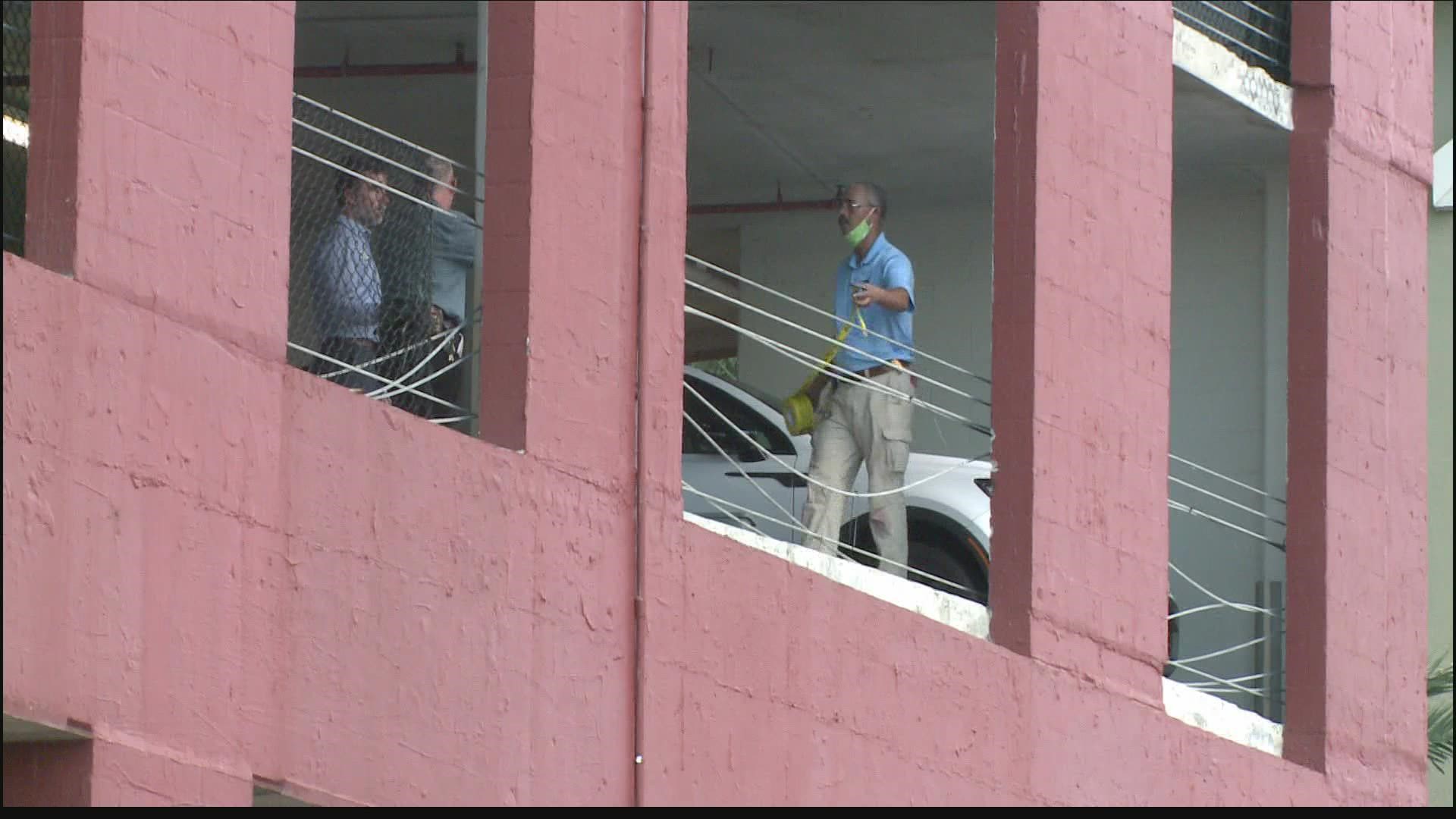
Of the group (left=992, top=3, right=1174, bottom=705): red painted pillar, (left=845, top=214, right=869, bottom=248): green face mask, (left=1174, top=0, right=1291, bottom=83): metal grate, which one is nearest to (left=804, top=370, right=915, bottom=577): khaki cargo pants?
(left=992, top=3, right=1174, bottom=705): red painted pillar

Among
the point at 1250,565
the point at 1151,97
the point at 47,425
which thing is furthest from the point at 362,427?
the point at 1250,565

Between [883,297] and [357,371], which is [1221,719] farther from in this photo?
[357,371]

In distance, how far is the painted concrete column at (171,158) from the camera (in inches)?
291

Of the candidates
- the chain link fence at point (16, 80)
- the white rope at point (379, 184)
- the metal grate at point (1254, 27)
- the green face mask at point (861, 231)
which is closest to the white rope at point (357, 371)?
the white rope at point (379, 184)

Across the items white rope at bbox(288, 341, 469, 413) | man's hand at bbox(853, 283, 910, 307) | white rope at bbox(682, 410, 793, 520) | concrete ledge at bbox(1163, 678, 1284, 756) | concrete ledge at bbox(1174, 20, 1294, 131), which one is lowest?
concrete ledge at bbox(1163, 678, 1284, 756)

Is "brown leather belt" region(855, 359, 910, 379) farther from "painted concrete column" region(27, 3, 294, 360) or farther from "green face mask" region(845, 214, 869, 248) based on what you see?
"painted concrete column" region(27, 3, 294, 360)

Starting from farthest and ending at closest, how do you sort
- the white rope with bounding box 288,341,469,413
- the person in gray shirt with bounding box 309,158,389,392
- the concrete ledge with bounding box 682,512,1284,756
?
the concrete ledge with bounding box 682,512,1284,756 → the person in gray shirt with bounding box 309,158,389,392 → the white rope with bounding box 288,341,469,413

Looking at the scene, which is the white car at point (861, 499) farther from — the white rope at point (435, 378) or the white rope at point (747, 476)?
the white rope at point (435, 378)

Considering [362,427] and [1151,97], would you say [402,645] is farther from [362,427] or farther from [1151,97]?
[1151,97]

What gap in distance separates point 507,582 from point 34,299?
2.05 meters

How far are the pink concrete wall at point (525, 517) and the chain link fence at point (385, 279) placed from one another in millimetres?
467

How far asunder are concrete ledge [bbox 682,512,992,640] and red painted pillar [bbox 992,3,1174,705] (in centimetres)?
16

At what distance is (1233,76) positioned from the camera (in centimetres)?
1245

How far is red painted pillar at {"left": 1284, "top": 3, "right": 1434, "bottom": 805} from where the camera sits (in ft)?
40.1
